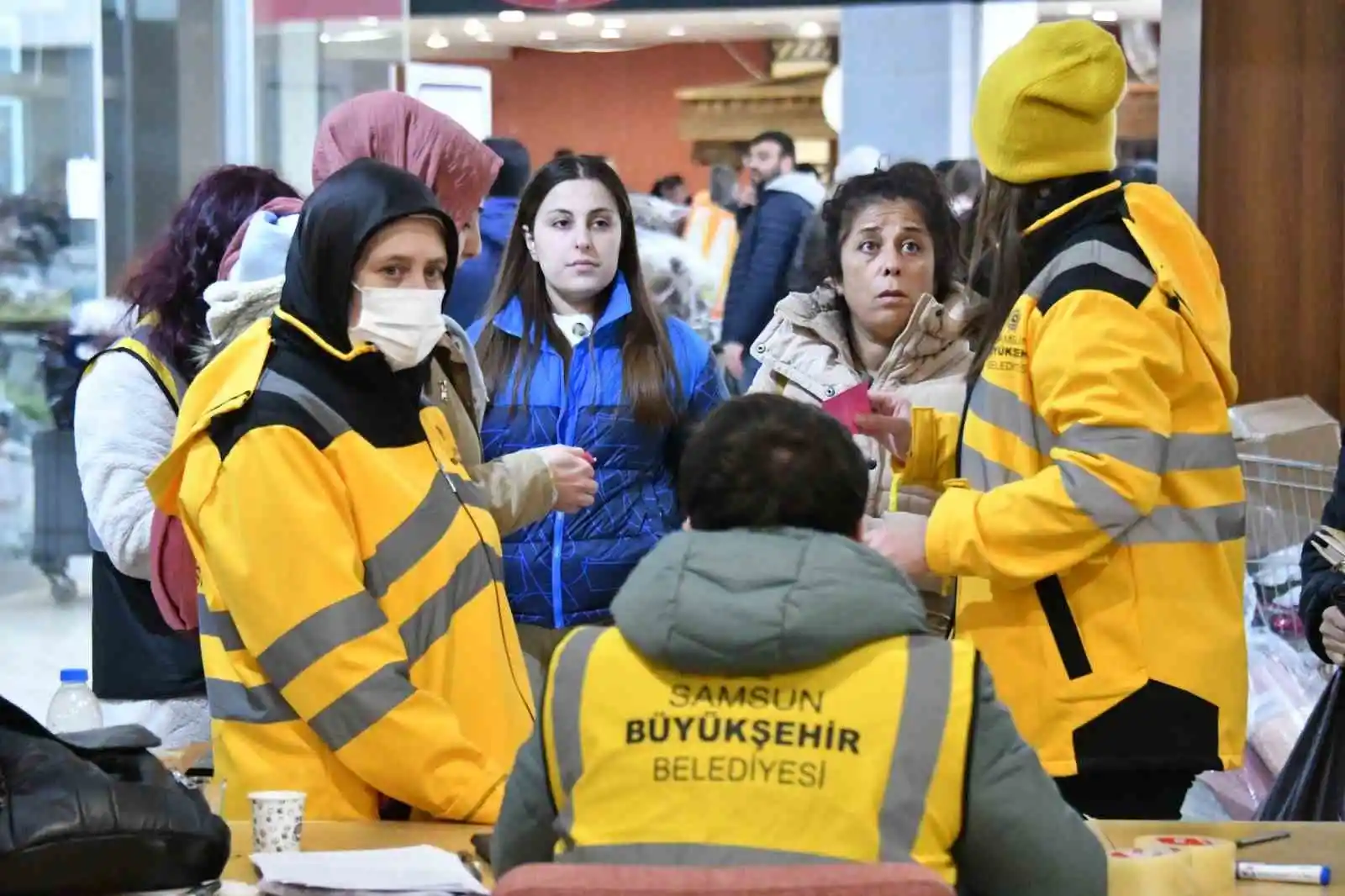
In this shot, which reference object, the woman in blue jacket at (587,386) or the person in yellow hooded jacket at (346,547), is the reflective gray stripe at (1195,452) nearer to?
the person in yellow hooded jacket at (346,547)

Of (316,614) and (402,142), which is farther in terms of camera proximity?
→ (402,142)

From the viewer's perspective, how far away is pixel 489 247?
578cm

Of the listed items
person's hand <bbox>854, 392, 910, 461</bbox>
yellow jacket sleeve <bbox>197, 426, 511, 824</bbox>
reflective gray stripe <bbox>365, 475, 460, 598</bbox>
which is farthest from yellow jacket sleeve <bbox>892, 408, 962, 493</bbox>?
yellow jacket sleeve <bbox>197, 426, 511, 824</bbox>

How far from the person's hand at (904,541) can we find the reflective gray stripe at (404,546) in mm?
631

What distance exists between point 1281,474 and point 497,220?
93.9 inches

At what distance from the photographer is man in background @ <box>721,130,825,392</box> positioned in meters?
8.03

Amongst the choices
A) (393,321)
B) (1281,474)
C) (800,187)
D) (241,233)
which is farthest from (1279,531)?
(800,187)

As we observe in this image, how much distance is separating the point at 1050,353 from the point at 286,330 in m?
1.09

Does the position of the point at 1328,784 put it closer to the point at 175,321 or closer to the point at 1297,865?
the point at 1297,865

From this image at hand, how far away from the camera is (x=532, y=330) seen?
4.04 m

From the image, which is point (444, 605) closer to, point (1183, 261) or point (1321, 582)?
point (1183, 261)

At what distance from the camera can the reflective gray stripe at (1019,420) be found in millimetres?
3016

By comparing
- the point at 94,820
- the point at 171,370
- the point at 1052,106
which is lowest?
the point at 94,820

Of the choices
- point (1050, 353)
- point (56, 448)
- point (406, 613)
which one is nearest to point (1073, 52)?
point (1050, 353)
